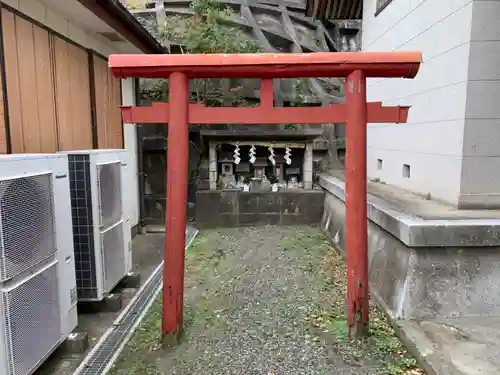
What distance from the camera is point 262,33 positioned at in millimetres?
14391

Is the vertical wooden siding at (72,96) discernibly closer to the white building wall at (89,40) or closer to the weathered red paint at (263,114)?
the white building wall at (89,40)

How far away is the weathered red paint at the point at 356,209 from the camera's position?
3586mm

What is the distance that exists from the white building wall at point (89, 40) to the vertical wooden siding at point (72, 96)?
0.17 metres

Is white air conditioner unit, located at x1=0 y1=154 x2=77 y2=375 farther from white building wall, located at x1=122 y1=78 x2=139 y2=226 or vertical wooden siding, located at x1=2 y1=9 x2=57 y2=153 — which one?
white building wall, located at x1=122 y1=78 x2=139 y2=226

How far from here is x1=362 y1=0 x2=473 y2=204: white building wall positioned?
468 centimetres

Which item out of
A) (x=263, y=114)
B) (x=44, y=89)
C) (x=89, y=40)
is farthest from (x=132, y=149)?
(x=263, y=114)

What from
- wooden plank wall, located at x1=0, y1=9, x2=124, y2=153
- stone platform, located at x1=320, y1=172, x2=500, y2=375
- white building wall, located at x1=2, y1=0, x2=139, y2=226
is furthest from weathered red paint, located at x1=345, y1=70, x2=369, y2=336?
wooden plank wall, located at x1=0, y1=9, x2=124, y2=153

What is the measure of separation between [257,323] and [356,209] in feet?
5.09

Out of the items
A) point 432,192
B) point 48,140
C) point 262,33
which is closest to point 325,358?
point 432,192

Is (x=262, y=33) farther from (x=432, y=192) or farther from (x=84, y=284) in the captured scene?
(x=84, y=284)

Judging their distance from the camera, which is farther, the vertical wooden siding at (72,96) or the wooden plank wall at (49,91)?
the vertical wooden siding at (72,96)

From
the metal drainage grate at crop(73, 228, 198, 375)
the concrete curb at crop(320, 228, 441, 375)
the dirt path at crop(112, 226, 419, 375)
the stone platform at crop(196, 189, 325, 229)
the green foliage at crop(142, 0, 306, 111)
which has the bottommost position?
the metal drainage grate at crop(73, 228, 198, 375)

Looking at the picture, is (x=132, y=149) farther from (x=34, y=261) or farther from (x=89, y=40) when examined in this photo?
(x=34, y=261)

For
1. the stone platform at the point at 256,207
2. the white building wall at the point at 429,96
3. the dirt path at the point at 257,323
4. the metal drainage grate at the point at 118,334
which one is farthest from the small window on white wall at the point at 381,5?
the metal drainage grate at the point at 118,334
